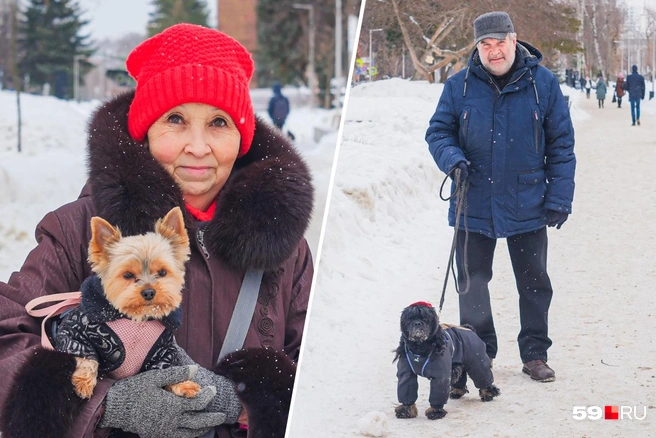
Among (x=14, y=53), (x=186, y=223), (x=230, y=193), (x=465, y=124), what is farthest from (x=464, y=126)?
(x=14, y=53)

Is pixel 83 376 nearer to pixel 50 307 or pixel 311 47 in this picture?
pixel 50 307

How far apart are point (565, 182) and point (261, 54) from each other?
998 inches

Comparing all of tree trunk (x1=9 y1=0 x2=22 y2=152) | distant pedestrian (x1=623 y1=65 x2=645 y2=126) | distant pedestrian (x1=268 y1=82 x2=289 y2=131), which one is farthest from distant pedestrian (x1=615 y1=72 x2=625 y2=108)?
distant pedestrian (x1=268 y1=82 x2=289 y2=131)

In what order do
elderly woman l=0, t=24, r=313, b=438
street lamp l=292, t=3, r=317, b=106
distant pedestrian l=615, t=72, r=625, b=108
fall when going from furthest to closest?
1. street lamp l=292, t=3, r=317, b=106
2. distant pedestrian l=615, t=72, r=625, b=108
3. elderly woman l=0, t=24, r=313, b=438

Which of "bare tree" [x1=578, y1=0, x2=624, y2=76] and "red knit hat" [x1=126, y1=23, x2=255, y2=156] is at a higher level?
"bare tree" [x1=578, y1=0, x2=624, y2=76]

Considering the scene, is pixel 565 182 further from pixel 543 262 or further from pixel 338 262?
pixel 338 262

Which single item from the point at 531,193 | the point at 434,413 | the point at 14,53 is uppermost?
the point at 14,53

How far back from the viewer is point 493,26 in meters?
2.09

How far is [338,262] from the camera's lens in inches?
95.2

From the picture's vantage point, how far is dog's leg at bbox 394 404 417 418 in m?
2.32

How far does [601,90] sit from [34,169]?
4.16 metres

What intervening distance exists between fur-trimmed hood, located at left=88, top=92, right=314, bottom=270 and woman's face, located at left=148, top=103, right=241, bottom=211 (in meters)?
0.04

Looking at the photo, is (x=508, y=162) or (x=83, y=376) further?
(x=508, y=162)

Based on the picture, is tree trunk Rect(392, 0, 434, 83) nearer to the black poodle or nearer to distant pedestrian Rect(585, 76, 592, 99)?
distant pedestrian Rect(585, 76, 592, 99)
